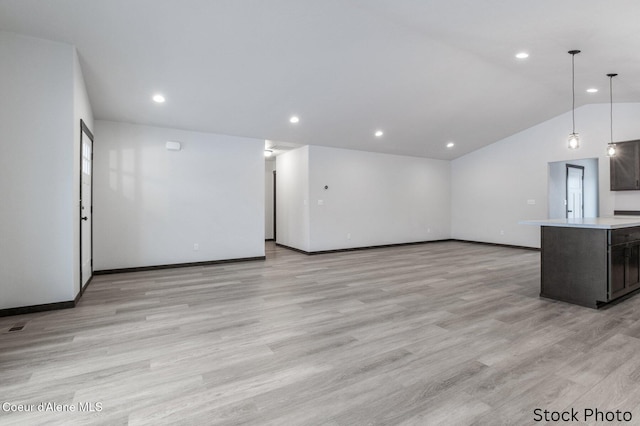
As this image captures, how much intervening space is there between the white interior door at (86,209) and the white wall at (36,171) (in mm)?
586

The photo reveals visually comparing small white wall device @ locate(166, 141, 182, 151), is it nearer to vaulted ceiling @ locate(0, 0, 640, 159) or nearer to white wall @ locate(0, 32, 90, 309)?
vaulted ceiling @ locate(0, 0, 640, 159)

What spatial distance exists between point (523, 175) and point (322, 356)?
309 inches

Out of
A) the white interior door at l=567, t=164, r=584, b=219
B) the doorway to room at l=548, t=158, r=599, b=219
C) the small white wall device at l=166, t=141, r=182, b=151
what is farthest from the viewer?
the white interior door at l=567, t=164, r=584, b=219

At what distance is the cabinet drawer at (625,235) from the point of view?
12.1ft

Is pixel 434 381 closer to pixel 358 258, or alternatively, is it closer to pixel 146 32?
pixel 146 32

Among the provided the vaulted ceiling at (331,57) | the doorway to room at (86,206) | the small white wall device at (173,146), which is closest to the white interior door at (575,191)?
the vaulted ceiling at (331,57)

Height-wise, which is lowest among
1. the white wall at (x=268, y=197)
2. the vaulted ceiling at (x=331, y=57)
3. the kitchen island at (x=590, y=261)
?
the kitchen island at (x=590, y=261)

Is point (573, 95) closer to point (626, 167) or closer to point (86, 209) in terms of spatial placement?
point (626, 167)

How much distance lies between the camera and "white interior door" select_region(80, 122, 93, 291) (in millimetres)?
4414

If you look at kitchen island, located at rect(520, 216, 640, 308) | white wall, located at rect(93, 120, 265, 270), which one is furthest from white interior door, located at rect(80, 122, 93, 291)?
kitchen island, located at rect(520, 216, 640, 308)

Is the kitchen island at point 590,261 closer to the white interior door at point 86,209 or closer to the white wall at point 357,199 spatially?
the white wall at point 357,199

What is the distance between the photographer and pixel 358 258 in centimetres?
706

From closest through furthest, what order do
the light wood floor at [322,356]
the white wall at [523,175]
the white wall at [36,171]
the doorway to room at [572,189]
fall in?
the light wood floor at [322,356]
the white wall at [36,171]
the white wall at [523,175]
the doorway to room at [572,189]

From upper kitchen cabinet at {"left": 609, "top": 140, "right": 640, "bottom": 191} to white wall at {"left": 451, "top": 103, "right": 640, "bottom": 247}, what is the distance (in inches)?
11.8
